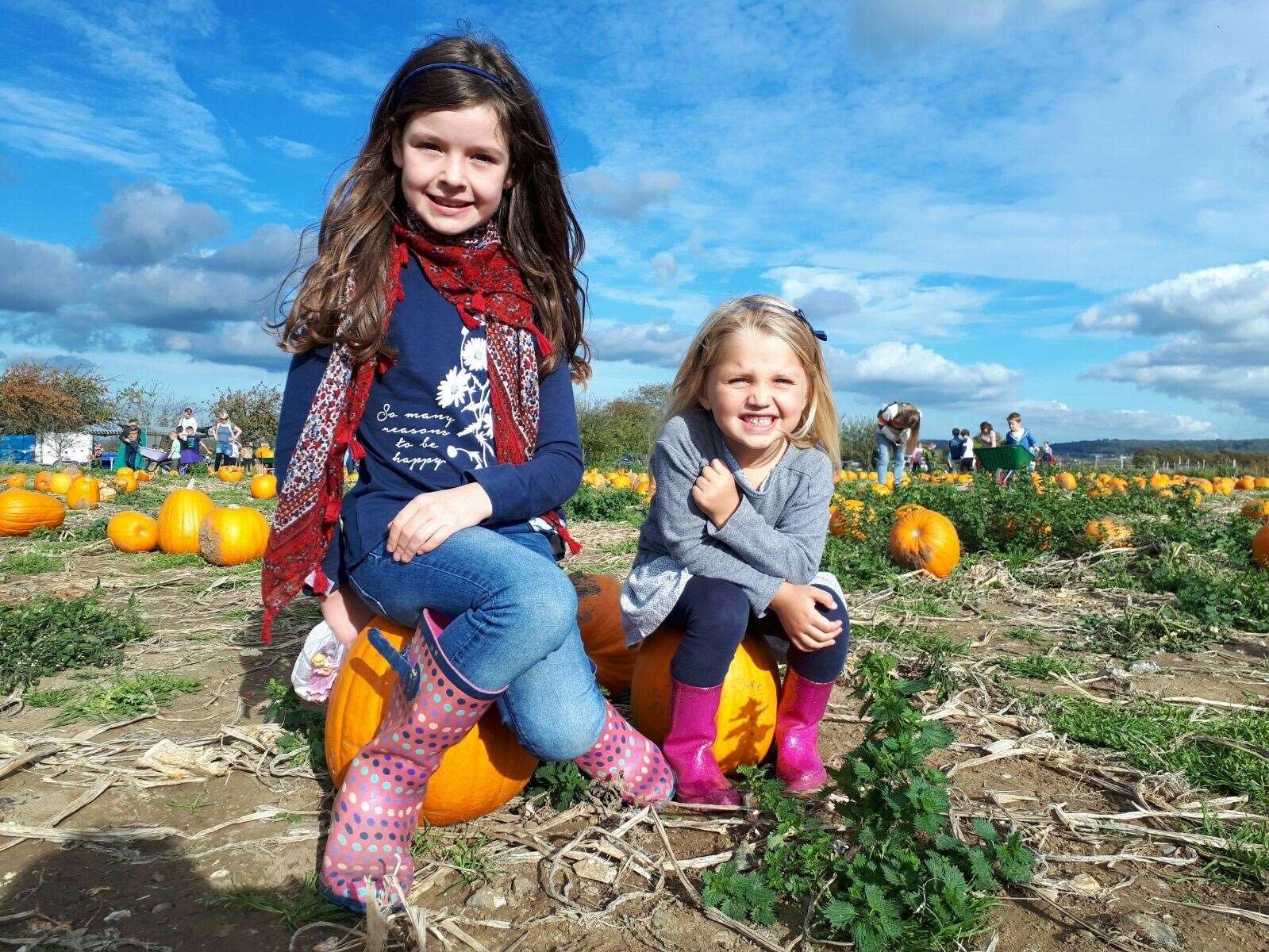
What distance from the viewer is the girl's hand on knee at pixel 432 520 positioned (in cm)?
232

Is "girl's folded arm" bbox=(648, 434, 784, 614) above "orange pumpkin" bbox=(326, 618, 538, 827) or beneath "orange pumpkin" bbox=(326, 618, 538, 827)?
above

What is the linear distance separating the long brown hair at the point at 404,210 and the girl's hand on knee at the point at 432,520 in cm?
52

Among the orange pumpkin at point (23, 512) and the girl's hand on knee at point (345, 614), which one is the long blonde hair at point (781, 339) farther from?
the orange pumpkin at point (23, 512)

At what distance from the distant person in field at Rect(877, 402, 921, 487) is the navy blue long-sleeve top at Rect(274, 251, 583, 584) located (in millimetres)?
11010

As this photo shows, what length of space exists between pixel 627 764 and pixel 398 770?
0.74 m

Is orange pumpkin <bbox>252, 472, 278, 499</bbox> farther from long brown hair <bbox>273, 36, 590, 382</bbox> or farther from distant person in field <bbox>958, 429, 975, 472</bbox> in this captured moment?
distant person in field <bbox>958, 429, 975, 472</bbox>

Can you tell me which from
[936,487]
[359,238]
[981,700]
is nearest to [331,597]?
[359,238]

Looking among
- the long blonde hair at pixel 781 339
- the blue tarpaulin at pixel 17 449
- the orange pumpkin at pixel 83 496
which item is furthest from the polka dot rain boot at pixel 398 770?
the blue tarpaulin at pixel 17 449

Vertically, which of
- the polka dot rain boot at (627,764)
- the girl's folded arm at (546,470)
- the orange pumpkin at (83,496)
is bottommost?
the orange pumpkin at (83,496)

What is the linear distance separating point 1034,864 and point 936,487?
20.7 ft

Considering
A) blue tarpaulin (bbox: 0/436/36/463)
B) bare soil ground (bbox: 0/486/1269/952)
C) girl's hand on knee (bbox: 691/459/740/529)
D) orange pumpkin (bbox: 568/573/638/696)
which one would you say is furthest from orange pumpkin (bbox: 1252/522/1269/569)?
blue tarpaulin (bbox: 0/436/36/463)

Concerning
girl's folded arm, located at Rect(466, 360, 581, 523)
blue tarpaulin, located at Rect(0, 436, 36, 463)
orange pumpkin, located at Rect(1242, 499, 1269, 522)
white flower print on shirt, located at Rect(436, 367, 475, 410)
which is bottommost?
blue tarpaulin, located at Rect(0, 436, 36, 463)

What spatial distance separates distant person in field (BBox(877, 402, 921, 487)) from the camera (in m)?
13.8

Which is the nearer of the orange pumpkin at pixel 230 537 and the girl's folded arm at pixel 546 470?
the girl's folded arm at pixel 546 470
